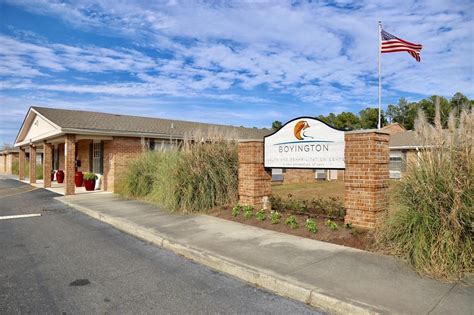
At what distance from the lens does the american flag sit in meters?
17.0

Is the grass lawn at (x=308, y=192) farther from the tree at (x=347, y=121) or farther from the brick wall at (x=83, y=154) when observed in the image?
the tree at (x=347, y=121)

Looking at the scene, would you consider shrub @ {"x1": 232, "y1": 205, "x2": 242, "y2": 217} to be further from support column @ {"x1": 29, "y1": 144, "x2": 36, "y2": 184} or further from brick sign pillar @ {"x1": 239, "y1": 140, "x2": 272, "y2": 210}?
support column @ {"x1": 29, "y1": 144, "x2": 36, "y2": 184}

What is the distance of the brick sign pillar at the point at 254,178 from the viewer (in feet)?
30.2


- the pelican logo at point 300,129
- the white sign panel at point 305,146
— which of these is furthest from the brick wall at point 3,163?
the pelican logo at point 300,129

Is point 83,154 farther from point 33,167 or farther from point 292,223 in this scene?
point 292,223

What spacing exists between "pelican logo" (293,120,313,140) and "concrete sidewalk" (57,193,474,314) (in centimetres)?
243

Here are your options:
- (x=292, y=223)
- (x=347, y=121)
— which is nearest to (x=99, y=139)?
(x=292, y=223)

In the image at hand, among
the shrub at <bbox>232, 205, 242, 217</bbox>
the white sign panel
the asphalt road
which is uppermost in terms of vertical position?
the white sign panel

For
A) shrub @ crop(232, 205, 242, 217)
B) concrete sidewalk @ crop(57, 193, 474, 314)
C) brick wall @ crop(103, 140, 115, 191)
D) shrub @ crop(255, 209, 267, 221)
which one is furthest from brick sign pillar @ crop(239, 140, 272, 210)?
brick wall @ crop(103, 140, 115, 191)

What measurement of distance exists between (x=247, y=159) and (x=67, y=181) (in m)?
Result: 10.1

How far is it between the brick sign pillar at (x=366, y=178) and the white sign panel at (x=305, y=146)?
1.58 ft

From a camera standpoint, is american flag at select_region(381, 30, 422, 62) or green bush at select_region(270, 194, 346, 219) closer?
green bush at select_region(270, 194, 346, 219)

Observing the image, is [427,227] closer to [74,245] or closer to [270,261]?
[270,261]

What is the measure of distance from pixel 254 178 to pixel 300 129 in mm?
1904
